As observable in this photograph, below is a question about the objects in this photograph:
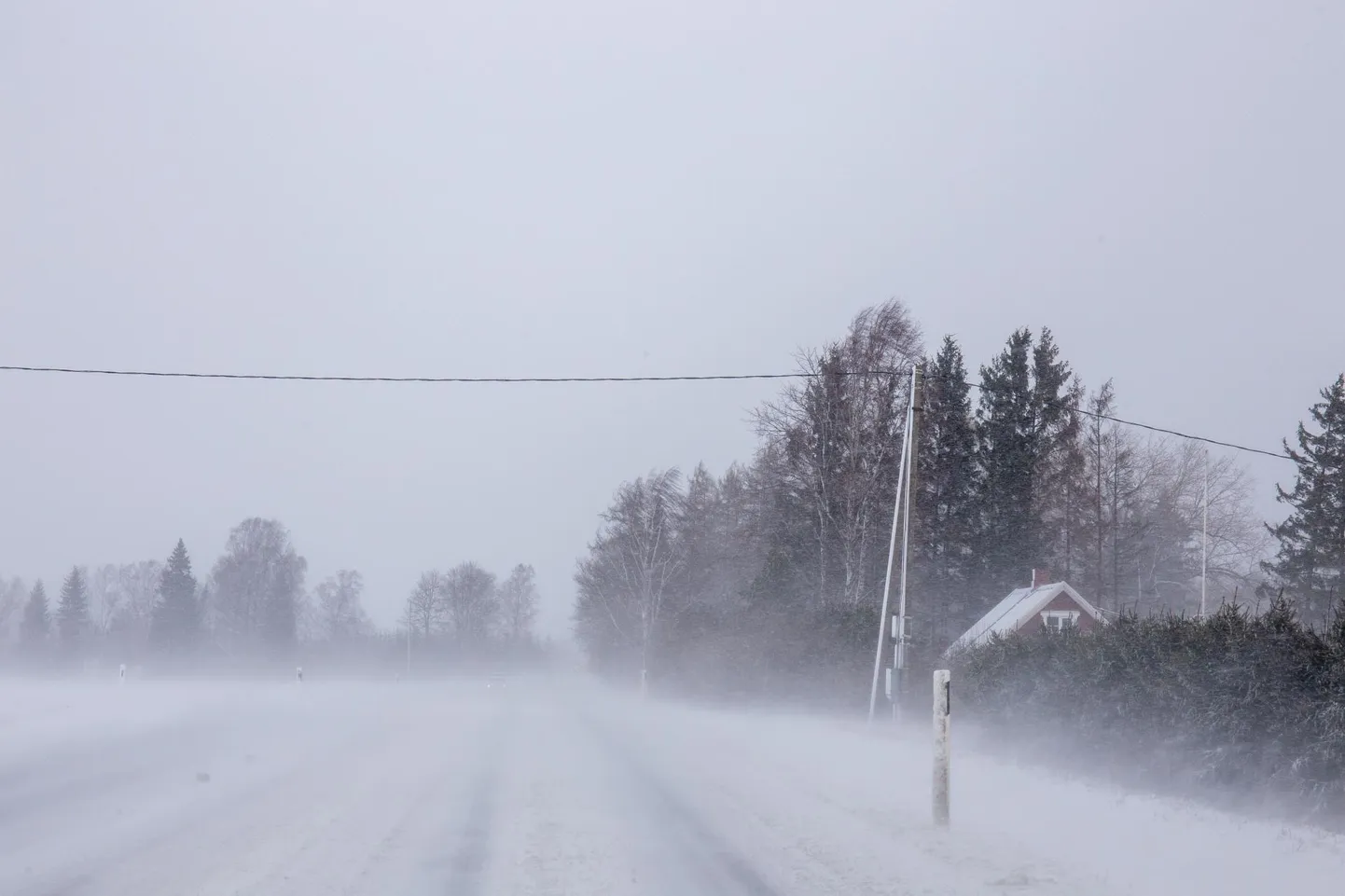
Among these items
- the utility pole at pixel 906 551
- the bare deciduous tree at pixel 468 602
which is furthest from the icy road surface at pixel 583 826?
the bare deciduous tree at pixel 468 602

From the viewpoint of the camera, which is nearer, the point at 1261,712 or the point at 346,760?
the point at 1261,712

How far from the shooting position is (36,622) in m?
92.4

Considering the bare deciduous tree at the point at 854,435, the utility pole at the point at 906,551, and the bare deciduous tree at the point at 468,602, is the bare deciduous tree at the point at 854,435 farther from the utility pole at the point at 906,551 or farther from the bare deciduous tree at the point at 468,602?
the bare deciduous tree at the point at 468,602

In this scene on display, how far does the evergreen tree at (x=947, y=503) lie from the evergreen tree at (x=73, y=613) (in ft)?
238

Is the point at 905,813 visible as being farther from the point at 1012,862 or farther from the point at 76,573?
the point at 76,573

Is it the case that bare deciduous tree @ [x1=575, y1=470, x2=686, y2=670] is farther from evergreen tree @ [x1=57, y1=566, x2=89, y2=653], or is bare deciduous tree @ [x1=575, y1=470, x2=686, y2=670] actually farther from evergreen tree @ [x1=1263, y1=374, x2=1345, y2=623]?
evergreen tree @ [x1=57, y1=566, x2=89, y2=653]

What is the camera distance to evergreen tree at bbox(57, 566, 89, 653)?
90250mm

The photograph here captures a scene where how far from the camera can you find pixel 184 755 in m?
18.2

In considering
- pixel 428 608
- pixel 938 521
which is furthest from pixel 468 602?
pixel 938 521

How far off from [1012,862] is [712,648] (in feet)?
108

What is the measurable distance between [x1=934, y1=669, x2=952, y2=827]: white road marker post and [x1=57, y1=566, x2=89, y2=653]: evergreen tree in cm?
9319

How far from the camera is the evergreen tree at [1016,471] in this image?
150 feet

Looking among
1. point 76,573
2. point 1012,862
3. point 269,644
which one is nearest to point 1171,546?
point 1012,862

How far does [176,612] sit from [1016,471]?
68.4m
